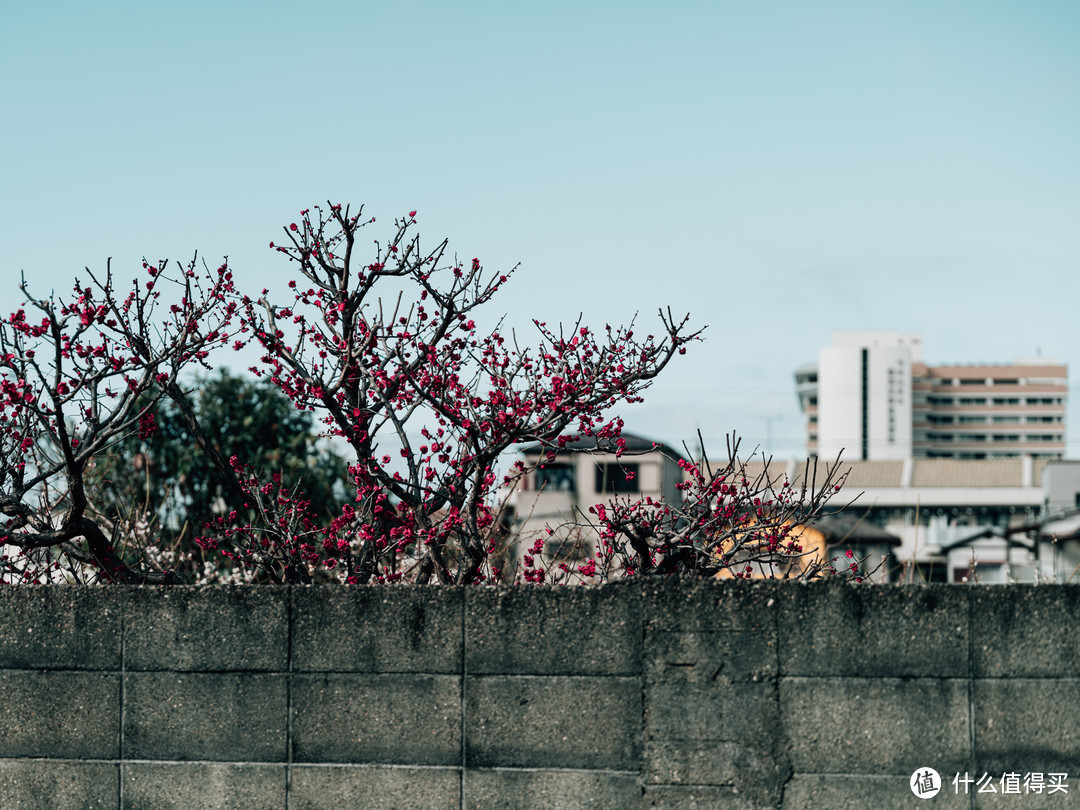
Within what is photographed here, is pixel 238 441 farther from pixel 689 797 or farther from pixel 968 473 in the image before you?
pixel 968 473

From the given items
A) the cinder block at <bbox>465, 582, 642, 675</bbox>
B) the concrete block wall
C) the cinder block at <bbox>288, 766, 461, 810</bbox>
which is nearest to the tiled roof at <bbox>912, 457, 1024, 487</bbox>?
the concrete block wall

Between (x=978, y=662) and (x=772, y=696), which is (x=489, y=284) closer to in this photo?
(x=772, y=696)

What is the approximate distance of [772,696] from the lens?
3984 mm

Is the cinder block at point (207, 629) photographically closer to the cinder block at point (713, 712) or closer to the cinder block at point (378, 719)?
the cinder block at point (378, 719)

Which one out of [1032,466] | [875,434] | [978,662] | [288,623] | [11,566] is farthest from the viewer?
[875,434]

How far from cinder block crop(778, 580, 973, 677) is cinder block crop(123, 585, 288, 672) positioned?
1973mm

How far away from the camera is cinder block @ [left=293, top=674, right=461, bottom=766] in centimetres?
409

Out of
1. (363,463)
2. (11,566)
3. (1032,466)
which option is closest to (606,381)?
(363,463)

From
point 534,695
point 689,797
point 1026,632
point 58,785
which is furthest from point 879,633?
point 58,785

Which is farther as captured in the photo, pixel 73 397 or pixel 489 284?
→ pixel 489 284

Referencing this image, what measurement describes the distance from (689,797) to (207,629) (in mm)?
Answer: 1973

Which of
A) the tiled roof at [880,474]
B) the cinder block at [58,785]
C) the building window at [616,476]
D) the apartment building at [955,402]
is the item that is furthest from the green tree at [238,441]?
the apartment building at [955,402]

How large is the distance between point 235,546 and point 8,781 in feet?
4.55

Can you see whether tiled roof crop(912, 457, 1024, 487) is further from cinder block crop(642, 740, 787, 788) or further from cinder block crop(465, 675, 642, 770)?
cinder block crop(465, 675, 642, 770)
